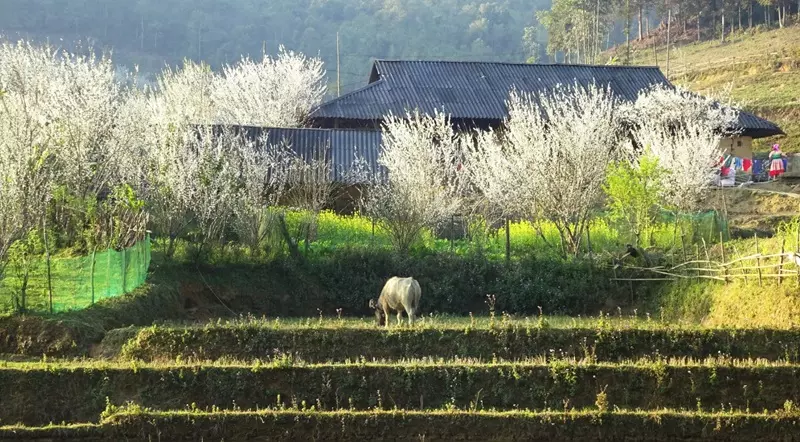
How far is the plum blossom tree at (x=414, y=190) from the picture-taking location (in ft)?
89.2

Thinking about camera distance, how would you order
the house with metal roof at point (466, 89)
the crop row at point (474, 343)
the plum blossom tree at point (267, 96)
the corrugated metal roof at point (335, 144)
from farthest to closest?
the plum blossom tree at point (267, 96)
the house with metal roof at point (466, 89)
the corrugated metal roof at point (335, 144)
the crop row at point (474, 343)

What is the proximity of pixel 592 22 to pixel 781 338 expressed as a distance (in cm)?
6703

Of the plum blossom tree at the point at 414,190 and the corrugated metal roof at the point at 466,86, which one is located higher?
the corrugated metal roof at the point at 466,86

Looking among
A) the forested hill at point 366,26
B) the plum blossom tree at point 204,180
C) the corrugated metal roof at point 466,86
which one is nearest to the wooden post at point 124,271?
the plum blossom tree at point 204,180

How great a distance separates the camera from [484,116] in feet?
136

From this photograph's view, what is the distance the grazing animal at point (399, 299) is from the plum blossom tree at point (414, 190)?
→ 6033mm

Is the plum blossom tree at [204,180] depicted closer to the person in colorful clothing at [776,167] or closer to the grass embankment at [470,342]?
the grass embankment at [470,342]

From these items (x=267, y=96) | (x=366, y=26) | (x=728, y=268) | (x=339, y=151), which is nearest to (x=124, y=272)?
(x=728, y=268)

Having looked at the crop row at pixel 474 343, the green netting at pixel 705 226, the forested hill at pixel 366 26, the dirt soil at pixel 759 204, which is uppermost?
the forested hill at pixel 366 26

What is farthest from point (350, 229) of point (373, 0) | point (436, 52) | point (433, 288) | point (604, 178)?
point (373, 0)

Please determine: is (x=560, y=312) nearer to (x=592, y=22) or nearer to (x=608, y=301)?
(x=608, y=301)

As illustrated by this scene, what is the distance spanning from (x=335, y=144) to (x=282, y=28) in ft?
244

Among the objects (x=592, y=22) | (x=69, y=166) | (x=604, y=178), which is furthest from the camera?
(x=592, y=22)

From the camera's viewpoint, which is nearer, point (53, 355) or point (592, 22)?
point (53, 355)
